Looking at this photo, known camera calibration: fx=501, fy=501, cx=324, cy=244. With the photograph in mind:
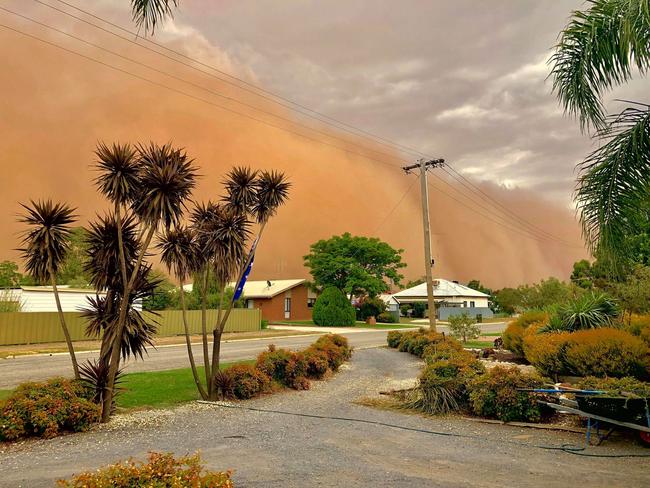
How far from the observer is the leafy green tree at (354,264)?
56500 mm

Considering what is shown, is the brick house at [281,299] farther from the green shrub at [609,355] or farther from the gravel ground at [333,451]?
→ the gravel ground at [333,451]

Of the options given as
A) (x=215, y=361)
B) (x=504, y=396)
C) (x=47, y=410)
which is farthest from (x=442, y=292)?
(x=47, y=410)

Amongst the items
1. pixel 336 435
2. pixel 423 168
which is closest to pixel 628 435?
pixel 336 435

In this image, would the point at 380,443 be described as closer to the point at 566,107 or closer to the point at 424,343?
the point at 566,107

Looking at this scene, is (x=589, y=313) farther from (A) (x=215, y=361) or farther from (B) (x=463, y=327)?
(B) (x=463, y=327)

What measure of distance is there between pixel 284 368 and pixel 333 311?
35971 mm

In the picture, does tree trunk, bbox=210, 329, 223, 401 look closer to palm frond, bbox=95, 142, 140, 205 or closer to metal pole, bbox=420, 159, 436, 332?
palm frond, bbox=95, 142, 140, 205

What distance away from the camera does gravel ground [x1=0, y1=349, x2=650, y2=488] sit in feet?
21.3

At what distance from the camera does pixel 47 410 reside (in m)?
8.78

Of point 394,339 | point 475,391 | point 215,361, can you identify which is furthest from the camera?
point 394,339

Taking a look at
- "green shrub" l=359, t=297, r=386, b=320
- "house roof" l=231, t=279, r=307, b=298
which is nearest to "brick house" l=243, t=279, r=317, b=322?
"house roof" l=231, t=279, r=307, b=298

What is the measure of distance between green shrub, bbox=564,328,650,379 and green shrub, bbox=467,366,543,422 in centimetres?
202

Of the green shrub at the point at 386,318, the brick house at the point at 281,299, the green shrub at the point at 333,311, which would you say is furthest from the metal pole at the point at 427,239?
the brick house at the point at 281,299

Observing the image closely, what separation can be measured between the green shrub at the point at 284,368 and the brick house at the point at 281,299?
45.6m
